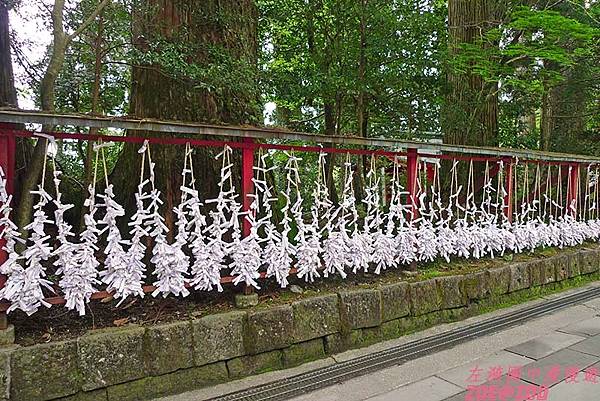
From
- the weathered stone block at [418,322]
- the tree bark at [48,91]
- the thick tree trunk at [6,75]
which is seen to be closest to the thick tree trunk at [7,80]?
the thick tree trunk at [6,75]

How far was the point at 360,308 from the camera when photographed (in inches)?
124

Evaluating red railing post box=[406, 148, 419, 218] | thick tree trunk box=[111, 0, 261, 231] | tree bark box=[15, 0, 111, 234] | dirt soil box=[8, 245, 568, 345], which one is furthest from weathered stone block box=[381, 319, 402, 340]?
tree bark box=[15, 0, 111, 234]

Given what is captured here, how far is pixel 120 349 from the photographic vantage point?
2.31 meters

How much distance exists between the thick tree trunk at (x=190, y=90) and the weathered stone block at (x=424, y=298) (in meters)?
1.76

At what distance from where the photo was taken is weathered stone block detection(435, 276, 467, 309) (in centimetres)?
368

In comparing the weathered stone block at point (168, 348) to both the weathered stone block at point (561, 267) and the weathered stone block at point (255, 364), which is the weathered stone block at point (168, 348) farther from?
the weathered stone block at point (561, 267)

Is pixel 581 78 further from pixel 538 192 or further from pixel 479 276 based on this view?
pixel 479 276

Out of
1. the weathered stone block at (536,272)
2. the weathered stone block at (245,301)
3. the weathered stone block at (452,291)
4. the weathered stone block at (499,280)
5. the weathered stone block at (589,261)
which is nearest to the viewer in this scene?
the weathered stone block at (245,301)

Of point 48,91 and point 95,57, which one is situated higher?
point 95,57

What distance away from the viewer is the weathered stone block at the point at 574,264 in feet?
16.3

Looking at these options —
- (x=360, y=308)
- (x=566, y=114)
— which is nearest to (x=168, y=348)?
(x=360, y=308)

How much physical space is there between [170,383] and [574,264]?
4.59 metres

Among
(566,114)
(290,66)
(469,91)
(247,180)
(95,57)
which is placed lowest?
(247,180)

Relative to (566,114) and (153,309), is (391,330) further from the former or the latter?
(566,114)
